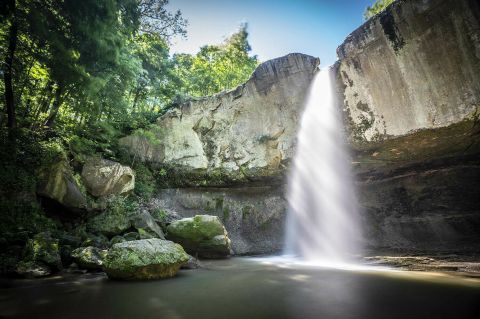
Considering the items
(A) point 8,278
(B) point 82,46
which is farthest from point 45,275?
(B) point 82,46

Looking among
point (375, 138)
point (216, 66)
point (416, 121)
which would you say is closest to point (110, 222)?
point (375, 138)

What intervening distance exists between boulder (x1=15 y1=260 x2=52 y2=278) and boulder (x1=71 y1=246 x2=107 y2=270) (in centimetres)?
67

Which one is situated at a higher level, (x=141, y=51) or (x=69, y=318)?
(x=141, y=51)

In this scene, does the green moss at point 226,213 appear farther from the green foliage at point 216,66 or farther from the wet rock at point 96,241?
the green foliage at point 216,66

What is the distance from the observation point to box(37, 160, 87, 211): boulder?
26.5ft

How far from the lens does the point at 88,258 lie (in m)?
6.57

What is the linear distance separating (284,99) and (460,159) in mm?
7545

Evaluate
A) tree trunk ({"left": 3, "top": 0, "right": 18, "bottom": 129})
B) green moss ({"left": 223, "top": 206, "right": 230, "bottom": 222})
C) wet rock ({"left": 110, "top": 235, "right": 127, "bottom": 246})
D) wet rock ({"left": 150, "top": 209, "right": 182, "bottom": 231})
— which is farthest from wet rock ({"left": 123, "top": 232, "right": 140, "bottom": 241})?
green moss ({"left": 223, "top": 206, "right": 230, "bottom": 222})

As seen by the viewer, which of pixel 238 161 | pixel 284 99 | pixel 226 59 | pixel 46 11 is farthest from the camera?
pixel 226 59

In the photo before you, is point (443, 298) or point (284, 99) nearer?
point (443, 298)

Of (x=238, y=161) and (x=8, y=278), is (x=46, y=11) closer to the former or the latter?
(x=8, y=278)

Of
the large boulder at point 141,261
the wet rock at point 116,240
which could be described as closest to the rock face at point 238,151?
the wet rock at point 116,240

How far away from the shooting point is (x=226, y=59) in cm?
2092

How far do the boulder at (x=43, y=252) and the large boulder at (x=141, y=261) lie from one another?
1.59 meters
